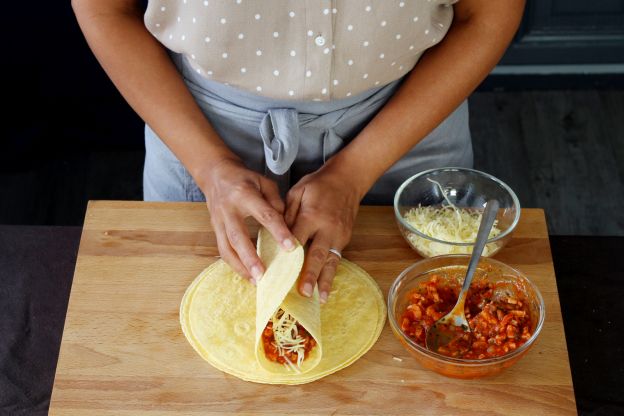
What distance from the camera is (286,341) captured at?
1376mm

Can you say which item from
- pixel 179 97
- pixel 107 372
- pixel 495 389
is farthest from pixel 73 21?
pixel 495 389

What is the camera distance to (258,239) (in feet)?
4.91

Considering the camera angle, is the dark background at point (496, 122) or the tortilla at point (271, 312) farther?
the dark background at point (496, 122)

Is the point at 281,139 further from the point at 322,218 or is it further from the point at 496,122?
the point at 496,122

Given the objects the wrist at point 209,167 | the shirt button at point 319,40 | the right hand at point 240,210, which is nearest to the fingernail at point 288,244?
the right hand at point 240,210

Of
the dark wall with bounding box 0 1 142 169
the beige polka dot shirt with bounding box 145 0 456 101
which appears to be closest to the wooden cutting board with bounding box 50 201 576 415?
the beige polka dot shirt with bounding box 145 0 456 101

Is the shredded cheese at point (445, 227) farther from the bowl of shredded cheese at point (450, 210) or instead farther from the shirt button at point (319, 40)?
the shirt button at point (319, 40)

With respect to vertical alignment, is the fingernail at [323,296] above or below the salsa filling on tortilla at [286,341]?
above

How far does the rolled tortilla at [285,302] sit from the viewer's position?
1.33m

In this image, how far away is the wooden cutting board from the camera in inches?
51.4

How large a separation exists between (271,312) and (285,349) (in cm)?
9

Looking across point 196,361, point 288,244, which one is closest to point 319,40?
point 288,244

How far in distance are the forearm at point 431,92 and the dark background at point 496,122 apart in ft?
4.08

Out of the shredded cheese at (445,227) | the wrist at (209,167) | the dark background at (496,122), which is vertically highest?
the wrist at (209,167)
